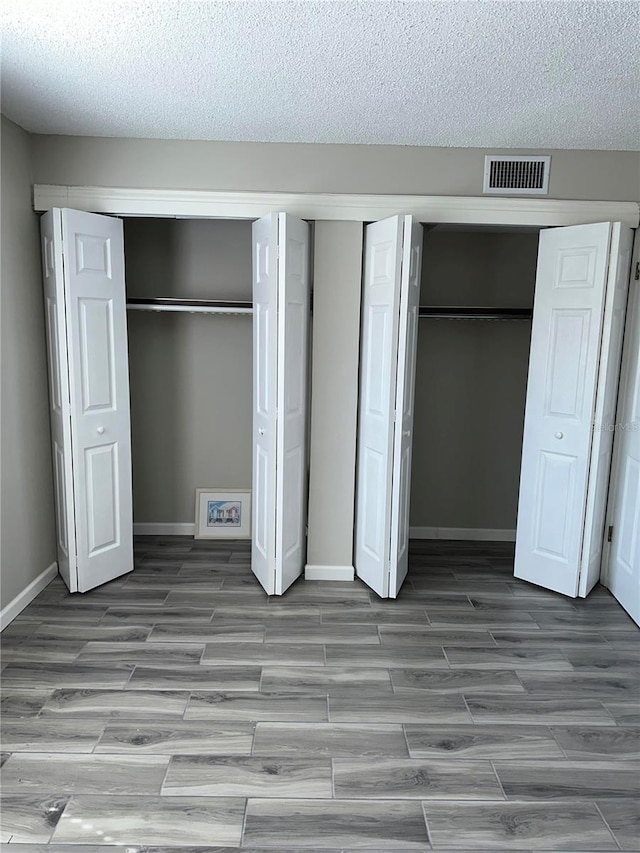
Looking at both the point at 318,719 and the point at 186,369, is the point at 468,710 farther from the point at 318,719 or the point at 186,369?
the point at 186,369

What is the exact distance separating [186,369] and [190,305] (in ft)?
1.71

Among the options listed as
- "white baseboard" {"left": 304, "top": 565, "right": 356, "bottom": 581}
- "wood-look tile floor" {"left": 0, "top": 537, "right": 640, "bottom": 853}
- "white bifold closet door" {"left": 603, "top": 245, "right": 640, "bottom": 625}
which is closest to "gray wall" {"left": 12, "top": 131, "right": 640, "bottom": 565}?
"white bifold closet door" {"left": 603, "top": 245, "right": 640, "bottom": 625}

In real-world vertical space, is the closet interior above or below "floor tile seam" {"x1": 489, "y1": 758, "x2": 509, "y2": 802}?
above

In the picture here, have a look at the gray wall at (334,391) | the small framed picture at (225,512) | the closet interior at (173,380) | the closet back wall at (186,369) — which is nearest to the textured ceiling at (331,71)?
the closet interior at (173,380)

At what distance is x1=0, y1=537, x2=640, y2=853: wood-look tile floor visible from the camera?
2.08 metres

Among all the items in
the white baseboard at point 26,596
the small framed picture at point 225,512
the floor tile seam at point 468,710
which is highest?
the small framed picture at point 225,512

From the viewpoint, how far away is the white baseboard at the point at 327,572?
12.9ft

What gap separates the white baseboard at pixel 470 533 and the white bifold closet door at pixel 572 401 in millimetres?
835

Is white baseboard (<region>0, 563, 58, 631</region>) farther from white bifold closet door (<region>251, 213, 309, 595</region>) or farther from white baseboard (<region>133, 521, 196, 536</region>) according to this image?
white bifold closet door (<region>251, 213, 309, 595</region>)

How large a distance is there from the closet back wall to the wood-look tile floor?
3.11 ft

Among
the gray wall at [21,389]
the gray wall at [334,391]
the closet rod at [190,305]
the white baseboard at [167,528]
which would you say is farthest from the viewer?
the white baseboard at [167,528]

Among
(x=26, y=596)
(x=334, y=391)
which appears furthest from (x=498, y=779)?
(x=26, y=596)

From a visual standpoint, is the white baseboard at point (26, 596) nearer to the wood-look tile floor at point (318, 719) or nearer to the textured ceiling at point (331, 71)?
the wood-look tile floor at point (318, 719)

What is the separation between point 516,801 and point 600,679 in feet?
3.21
